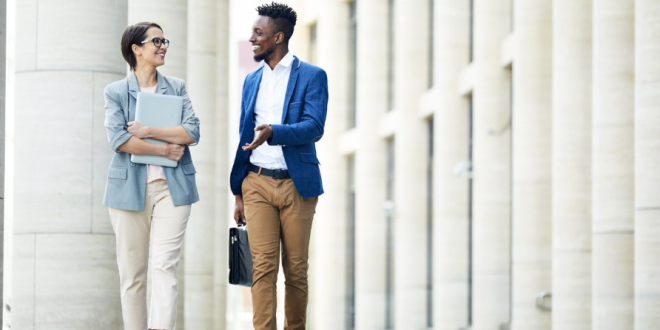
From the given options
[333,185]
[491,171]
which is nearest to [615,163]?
[491,171]

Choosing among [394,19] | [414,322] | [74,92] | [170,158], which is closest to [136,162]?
[170,158]

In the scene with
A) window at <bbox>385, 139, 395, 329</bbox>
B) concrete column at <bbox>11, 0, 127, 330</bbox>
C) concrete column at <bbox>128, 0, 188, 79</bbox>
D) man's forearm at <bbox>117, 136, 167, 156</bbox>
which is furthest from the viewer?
window at <bbox>385, 139, 395, 329</bbox>

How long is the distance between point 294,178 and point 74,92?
9.99ft

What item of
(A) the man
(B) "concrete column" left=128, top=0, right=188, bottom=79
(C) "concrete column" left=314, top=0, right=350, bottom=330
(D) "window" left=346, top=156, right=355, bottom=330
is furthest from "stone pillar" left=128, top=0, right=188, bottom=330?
(D) "window" left=346, top=156, right=355, bottom=330

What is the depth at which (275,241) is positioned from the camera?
7.34 meters

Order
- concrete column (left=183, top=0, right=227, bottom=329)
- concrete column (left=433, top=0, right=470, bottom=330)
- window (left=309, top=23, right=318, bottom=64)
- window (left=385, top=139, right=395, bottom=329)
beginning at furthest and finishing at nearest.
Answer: window (left=309, top=23, right=318, bottom=64)
window (left=385, top=139, right=395, bottom=329)
concrete column (left=433, top=0, right=470, bottom=330)
concrete column (left=183, top=0, right=227, bottom=329)

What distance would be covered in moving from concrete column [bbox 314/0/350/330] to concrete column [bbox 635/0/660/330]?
2237 centimetres

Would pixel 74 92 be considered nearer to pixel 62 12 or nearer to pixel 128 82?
pixel 62 12

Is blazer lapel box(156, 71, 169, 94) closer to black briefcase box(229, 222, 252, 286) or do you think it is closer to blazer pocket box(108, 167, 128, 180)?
blazer pocket box(108, 167, 128, 180)

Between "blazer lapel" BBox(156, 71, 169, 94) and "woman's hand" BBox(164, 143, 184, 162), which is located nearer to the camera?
"woman's hand" BBox(164, 143, 184, 162)

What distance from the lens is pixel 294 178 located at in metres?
7.32

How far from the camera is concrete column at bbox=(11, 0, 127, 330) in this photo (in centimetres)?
958

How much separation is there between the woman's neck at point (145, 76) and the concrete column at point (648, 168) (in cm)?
961

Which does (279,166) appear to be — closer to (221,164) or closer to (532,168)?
(532,168)
